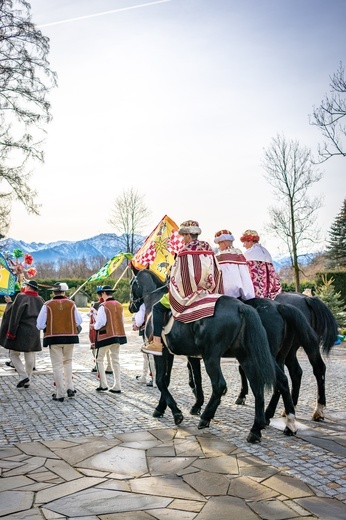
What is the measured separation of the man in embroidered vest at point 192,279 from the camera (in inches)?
245

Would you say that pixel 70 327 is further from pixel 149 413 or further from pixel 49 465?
pixel 49 465

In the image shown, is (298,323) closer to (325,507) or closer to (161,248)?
(325,507)

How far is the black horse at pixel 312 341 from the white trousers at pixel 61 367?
2.89m

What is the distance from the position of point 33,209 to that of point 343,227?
141 ft

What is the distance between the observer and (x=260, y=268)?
7.63 meters

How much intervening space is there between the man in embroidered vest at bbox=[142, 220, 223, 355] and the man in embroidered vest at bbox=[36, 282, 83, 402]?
2394 mm

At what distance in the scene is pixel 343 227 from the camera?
53.4m

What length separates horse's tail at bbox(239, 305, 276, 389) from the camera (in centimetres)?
573

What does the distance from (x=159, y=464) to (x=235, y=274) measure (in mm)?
2852

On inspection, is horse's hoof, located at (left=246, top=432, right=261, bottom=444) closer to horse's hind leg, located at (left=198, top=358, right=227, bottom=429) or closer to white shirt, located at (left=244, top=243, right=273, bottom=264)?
horse's hind leg, located at (left=198, top=358, right=227, bottom=429)

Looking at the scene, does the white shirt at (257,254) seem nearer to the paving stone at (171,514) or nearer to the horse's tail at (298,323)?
the horse's tail at (298,323)

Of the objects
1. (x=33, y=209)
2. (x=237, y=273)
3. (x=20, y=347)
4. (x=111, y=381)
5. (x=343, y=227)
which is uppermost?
(x=343, y=227)

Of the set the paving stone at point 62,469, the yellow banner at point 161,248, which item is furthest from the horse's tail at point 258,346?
the yellow banner at point 161,248

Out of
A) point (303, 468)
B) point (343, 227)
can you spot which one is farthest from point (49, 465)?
point (343, 227)
